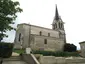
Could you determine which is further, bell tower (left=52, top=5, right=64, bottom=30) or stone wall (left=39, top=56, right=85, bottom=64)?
bell tower (left=52, top=5, right=64, bottom=30)

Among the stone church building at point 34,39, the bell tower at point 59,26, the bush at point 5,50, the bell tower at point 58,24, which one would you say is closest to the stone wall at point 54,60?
the bush at point 5,50

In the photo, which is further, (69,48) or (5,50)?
(69,48)

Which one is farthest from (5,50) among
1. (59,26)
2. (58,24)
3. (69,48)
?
(58,24)

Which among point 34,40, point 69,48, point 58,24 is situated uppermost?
point 58,24

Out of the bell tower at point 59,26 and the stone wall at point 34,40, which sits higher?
the bell tower at point 59,26

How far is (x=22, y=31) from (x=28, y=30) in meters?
2.20

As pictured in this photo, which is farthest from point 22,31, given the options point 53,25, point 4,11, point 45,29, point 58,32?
point 4,11

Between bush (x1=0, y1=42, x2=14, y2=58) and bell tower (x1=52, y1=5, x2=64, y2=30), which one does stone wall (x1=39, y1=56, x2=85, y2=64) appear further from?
bell tower (x1=52, y1=5, x2=64, y2=30)

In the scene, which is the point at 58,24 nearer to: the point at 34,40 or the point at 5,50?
the point at 34,40

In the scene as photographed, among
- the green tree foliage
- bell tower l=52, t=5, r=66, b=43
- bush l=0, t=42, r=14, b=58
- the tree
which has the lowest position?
the green tree foliage

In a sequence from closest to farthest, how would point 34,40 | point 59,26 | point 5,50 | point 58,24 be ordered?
point 5,50, point 34,40, point 59,26, point 58,24

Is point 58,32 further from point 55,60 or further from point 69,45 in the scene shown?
point 55,60

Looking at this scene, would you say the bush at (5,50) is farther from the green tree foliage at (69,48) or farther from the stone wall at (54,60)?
the green tree foliage at (69,48)

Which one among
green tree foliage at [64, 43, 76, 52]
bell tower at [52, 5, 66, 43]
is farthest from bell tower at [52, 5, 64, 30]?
green tree foliage at [64, 43, 76, 52]
